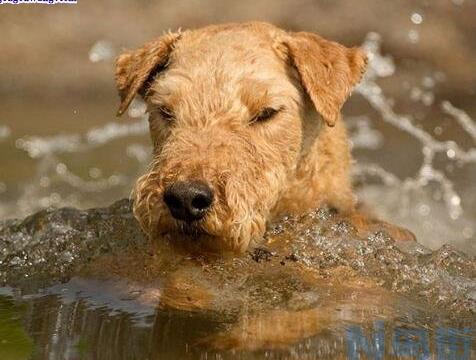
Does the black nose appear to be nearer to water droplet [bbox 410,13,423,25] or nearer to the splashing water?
the splashing water

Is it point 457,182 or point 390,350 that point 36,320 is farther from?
point 457,182

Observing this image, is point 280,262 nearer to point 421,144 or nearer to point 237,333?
point 237,333

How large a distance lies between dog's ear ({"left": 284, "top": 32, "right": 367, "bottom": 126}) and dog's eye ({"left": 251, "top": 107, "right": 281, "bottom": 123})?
0.80 feet

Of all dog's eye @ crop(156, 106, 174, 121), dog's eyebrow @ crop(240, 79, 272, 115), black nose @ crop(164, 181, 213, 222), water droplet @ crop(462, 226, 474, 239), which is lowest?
water droplet @ crop(462, 226, 474, 239)

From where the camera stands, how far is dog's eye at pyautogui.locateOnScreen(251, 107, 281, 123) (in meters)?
5.19

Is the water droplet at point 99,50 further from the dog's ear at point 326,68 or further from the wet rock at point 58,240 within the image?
the dog's ear at point 326,68

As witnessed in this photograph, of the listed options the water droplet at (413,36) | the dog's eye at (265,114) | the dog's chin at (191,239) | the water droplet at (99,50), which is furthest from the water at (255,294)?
the water droplet at (99,50)

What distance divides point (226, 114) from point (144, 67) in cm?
87

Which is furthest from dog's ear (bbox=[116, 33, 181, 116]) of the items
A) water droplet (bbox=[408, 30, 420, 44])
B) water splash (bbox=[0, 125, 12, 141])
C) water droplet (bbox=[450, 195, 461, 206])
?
water droplet (bbox=[408, 30, 420, 44])

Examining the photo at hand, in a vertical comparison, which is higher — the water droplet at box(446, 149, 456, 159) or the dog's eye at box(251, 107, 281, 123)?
the dog's eye at box(251, 107, 281, 123)

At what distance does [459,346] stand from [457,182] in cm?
568

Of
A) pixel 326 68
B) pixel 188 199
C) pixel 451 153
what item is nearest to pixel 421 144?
pixel 451 153

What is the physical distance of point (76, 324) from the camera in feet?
15.4

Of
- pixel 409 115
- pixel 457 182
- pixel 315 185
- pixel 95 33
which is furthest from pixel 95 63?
pixel 315 185
